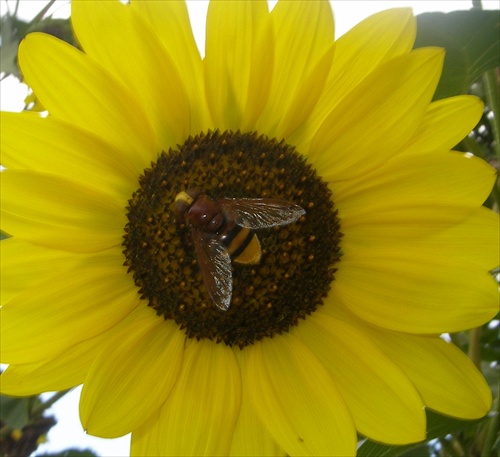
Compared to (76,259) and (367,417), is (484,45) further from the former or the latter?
(76,259)

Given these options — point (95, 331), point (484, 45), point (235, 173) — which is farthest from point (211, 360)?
point (484, 45)

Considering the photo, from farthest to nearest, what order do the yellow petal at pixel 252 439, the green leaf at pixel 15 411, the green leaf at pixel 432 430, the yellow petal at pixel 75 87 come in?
the green leaf at pixel 15 411, the green leaf at pixel 432 430, the yellow petal at pixel 252 439, the yellow petal at pixel 75 87

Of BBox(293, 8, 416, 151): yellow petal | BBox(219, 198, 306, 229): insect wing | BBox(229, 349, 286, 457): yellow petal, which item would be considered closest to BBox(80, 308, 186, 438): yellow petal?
BBox(229, 349, 286, 457): yellow petal

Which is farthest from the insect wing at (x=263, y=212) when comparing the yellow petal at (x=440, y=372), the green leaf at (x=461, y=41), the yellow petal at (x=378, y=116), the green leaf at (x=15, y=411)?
the green leaf at (x=15, y=411)

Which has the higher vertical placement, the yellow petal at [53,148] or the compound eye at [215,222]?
the yellow petal at [53,148]

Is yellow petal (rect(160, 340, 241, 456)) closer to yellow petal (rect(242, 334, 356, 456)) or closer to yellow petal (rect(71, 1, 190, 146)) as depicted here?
yellow petal (rect(242, 334, 356, 456))

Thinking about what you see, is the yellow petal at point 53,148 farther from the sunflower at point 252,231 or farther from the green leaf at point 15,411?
the green leaf at point 15,411
